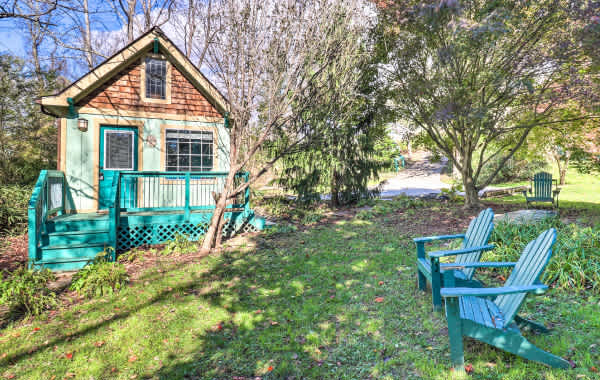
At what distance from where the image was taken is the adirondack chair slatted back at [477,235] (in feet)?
12.0

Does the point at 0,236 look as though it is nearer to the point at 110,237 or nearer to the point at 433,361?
the point at 110,237

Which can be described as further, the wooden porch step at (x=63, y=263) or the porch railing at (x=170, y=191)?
the porch railing at (x=170, y=191)

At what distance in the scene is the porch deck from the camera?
5.70m

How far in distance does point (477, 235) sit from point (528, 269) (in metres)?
1.16

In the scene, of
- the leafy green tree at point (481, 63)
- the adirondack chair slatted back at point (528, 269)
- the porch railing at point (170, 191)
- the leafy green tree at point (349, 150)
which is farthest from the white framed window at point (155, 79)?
the adirondack chair slatted back at point (528, 269)

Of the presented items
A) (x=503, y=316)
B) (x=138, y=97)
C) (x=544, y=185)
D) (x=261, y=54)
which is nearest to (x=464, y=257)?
(x=503, y=316)

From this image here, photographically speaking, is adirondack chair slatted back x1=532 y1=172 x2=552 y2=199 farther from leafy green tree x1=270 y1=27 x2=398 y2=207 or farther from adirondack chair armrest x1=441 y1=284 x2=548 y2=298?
adirondack chair armrest x1=441 y1=284 x2=548 y2=298

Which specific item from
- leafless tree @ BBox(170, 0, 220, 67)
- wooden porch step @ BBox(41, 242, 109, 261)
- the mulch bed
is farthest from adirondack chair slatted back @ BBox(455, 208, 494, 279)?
the mulch bed

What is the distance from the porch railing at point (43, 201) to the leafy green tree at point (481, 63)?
8507mm

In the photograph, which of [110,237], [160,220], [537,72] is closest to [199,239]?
[160,220]

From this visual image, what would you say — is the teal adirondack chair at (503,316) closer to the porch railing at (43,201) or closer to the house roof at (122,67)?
the porch railing at (43,201)

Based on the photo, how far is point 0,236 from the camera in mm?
8016

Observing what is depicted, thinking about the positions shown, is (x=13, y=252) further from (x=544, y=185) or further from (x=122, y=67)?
(x=544, y=185)

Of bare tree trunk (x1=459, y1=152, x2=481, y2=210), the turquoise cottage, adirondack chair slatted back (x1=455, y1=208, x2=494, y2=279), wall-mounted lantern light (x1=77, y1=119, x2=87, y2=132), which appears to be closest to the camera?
adirondack chair slatted back (x1=455, y1=208, x2=494, y2=279)
